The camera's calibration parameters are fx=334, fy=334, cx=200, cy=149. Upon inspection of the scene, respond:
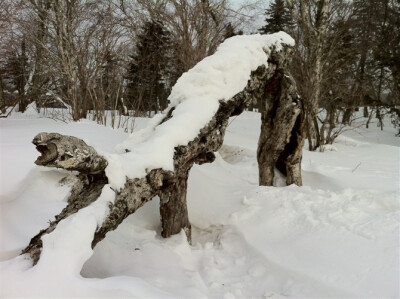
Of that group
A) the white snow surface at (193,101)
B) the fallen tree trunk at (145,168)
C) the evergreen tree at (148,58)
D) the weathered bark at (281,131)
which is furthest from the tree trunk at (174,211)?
the evergreen tree at (148,58)

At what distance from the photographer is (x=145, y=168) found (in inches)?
85.7

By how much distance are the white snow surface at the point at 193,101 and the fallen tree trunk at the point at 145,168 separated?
0.04 feet

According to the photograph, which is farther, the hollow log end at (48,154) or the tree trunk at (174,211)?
the tree trunk at (174,211)

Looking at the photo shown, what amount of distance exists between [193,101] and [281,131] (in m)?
1.59

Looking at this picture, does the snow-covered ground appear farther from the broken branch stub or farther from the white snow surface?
the white snow surface

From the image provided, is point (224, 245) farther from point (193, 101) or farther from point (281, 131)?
point (281, 131)

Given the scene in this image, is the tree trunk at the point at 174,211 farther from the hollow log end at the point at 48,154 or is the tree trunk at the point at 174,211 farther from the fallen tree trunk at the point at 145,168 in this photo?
the hollow log end at the point at 48,154

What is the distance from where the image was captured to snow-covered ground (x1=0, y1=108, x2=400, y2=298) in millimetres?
1755

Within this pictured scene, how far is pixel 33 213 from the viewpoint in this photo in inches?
106

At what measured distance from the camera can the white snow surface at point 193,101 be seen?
7.09 ft

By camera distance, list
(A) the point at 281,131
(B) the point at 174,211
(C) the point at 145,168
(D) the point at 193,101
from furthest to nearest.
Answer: (A) the point at 281,131 → (B) the point at 174,211 → (D) the point at 193,101 → (C) the point at 145,168

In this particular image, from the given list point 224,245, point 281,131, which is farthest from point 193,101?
point 281,131

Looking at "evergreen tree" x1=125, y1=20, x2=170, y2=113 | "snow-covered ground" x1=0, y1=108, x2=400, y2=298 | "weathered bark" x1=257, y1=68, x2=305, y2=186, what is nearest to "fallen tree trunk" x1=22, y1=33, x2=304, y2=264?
"snow-covered ground" x1=0, y1=108, x2=400, y2=298

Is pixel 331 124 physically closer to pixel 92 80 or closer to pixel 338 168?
pixel 338 168
